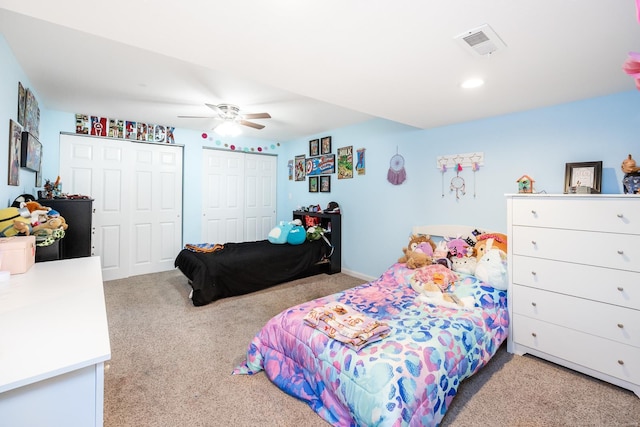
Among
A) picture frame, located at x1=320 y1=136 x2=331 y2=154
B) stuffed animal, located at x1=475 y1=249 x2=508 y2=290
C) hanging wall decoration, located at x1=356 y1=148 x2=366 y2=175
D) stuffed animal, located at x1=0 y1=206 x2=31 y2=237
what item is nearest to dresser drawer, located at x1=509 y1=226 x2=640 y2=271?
stuffed animal, located at x1=475 y1=249 x2=508 y2=290

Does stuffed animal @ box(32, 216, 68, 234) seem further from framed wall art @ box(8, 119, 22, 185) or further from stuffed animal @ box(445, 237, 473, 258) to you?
stuffed animal @ box(445, 237, 473, 258)

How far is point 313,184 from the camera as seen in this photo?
519 centimetres

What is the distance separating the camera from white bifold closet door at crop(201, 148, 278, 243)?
5.06 m

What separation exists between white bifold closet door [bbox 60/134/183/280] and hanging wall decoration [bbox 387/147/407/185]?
3322mm

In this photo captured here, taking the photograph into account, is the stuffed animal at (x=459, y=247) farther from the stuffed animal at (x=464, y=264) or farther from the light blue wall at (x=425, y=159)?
the light blue wall at (x=425, y=159)

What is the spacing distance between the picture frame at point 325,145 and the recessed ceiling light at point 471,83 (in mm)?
2775

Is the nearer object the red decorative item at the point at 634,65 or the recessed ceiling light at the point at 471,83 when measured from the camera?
the red decorative item at the point at 634,65

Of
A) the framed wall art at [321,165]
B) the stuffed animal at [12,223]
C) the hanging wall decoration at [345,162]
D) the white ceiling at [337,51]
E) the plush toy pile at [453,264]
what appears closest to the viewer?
the white ceiling at [337,51]

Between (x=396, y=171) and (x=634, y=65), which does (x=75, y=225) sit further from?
(x=634, y=65)

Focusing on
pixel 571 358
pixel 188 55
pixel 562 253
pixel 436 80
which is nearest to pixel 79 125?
pixel 188 55

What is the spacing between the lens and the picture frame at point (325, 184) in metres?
4.90

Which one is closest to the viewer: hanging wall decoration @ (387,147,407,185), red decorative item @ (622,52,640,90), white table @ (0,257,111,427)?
red decorative item @ (622,52,640,90)

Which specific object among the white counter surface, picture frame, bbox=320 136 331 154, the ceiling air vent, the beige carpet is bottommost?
the beige carpet

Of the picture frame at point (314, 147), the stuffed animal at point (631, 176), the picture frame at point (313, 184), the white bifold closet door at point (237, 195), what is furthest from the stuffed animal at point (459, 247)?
the white bifold closet door at point (237, 195)
